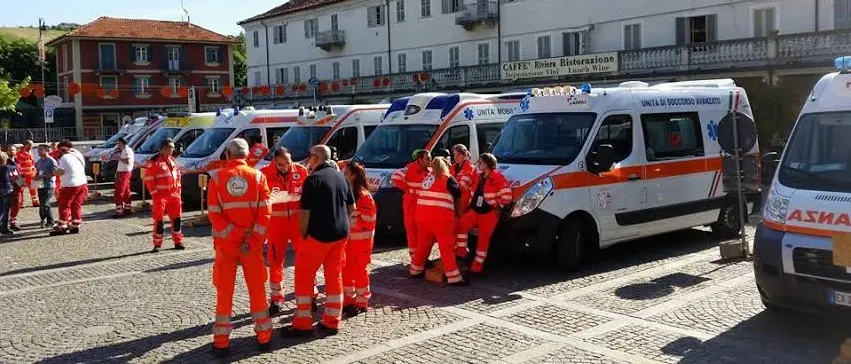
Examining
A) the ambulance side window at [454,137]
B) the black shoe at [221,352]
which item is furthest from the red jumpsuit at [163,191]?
the black shoe at [221,352]

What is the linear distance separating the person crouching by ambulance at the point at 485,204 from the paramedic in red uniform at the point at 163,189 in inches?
202

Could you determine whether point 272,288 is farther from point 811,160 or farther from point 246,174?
point 811,160

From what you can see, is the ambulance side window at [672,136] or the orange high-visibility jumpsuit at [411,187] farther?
the ambulance side window at [672,136]

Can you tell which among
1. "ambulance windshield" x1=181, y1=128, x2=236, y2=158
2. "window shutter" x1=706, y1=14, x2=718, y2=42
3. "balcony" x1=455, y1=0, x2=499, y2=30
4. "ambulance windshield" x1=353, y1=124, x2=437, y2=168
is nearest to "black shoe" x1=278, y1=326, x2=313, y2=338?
"ambulance windshield" x1=353, y1=124, x2=437, y2=168

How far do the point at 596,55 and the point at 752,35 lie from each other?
591 centimetres

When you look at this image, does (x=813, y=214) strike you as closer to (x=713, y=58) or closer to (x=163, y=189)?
(x=163, y=189)

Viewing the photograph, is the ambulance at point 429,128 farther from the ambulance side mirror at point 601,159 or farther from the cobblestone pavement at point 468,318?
the ambulance side mirror at point 601,159

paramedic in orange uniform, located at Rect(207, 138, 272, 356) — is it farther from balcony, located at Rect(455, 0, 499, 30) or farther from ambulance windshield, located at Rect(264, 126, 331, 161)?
balcony, located at Rect(455, 0, 499, 30)

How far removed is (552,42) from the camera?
36406mm

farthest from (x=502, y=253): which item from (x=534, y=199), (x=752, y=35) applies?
(x=752, y=35)

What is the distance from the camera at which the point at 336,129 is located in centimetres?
1614

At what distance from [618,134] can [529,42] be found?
27.6 meters

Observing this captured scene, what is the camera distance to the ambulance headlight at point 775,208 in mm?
7225

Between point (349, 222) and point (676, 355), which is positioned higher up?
point (349, 222)
